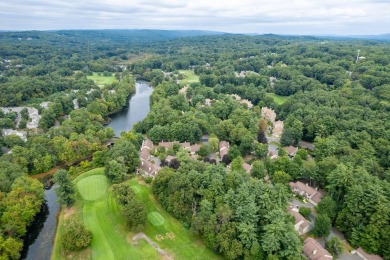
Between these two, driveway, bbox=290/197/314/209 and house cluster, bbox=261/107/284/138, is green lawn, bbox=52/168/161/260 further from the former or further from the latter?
house cluster, bbox=261/107/284/138

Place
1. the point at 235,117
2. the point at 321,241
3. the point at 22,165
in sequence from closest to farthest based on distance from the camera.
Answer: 1. the point at 321,241
2. the point at 22,165
3. the point at 235,117

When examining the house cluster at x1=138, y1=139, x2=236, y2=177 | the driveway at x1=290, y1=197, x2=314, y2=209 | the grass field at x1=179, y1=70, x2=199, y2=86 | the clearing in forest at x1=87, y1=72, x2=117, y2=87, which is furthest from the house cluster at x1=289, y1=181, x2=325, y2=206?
the clearing in forest at x1=87, y1=72, x2=117, y2=87

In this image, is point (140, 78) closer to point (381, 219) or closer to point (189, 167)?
point (189, 167)

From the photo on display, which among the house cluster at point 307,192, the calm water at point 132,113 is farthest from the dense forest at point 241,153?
the calm water at point 132,113

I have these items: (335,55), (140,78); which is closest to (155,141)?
(140,78)

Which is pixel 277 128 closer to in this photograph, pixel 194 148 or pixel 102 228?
pixel 194 148

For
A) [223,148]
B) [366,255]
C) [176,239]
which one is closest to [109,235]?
[176,239]

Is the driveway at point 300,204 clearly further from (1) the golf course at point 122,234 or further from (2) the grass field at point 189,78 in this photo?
(2) the grass field at point 189,78
